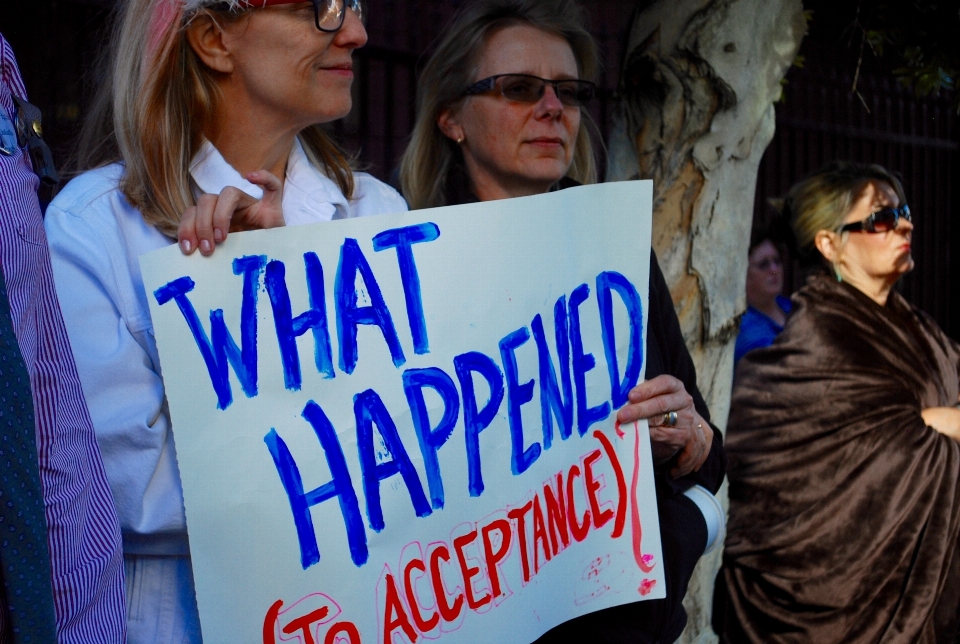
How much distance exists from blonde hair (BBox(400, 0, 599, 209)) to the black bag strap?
1.16 metres

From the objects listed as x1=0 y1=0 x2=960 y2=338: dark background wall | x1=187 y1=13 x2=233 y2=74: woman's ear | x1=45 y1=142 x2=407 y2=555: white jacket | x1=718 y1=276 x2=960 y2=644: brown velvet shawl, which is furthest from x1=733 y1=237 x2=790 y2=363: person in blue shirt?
x1=45 y1=142 x2=407 y2=555: white jacket

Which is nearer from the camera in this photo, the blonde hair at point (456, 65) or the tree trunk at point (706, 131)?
the blonde hair at point (456, 65)

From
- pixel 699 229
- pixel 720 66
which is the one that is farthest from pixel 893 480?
pixel 720 66

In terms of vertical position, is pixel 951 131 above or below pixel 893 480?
above

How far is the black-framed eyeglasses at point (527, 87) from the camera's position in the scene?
7.02 ft

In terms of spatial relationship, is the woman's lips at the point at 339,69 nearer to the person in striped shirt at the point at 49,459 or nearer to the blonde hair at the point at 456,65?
the person in striped shirt at the point at 49,459

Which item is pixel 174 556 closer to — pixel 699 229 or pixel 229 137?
pixel 229 137

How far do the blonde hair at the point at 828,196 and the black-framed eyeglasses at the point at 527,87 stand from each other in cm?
231

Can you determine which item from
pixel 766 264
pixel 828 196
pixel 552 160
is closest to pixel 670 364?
pixel 552 160

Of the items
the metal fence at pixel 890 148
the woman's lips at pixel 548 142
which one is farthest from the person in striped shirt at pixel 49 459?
the metal fence at pixel 890 148

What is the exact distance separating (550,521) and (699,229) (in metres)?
1.48

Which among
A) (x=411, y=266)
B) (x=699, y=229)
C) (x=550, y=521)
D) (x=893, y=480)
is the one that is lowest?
(x=893, y=480)

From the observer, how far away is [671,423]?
1.72 m

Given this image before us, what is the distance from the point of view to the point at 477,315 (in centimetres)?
149
